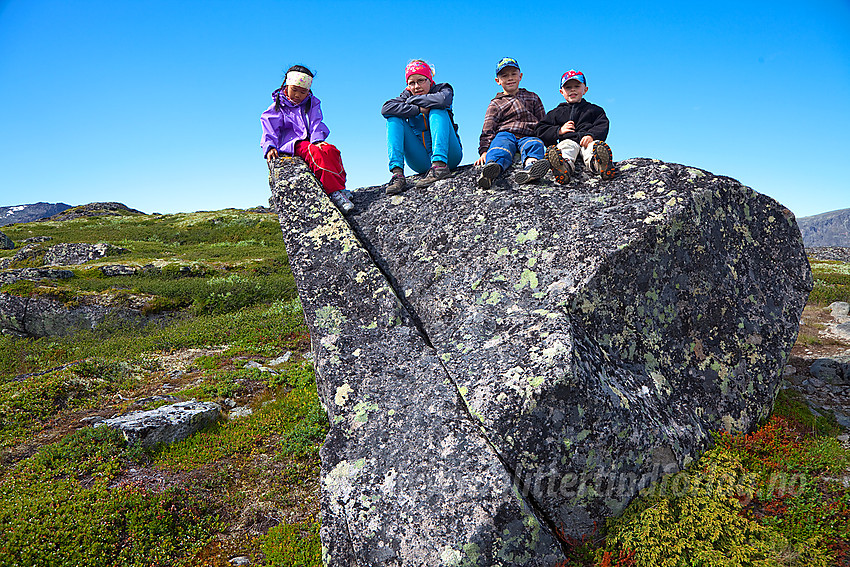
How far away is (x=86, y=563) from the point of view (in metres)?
6.10

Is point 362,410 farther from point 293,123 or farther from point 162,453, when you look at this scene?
point 293,123

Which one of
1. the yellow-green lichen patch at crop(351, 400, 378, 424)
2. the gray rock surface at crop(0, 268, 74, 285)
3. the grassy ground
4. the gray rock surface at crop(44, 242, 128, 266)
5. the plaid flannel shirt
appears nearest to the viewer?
the yellow-green lichen patch at crop(351, 400, 378, 424)

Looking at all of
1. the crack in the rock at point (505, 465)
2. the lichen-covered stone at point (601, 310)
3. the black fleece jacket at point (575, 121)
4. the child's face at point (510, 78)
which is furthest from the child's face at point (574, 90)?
the crack in the rock at point (505, 465)

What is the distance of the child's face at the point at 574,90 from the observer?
9122 mm

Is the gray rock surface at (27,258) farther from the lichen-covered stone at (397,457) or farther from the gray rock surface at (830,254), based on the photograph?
the gray rock surface at (830,254)

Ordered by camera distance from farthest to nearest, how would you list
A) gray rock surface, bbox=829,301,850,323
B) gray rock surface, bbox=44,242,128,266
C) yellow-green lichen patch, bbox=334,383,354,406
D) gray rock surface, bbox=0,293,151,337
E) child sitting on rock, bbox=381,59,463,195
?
gray rock surface, bbox=44,242,128,266 → gray rock surface, bbox=0,293,151,337 → gray rock surface, bbox=829,301,850,323 → child sitting on rock, bbox=381,59,463,195 → yellow-green lichen patch, bbox=334,383,354,406

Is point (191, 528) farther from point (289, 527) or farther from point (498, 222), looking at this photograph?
point (498, 222)

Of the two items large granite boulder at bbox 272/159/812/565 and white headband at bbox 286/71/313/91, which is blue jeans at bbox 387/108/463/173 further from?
white headband at bbox 286/71/313/91

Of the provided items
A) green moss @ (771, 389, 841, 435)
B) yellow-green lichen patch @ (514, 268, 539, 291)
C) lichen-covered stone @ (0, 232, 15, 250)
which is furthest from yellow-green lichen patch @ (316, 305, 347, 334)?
lichen-covered stone @ (0, 232, 15, 250)

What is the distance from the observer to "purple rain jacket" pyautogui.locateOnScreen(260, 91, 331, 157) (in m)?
9.63

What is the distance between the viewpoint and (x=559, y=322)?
588 cm

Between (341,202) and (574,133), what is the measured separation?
4.69 metres

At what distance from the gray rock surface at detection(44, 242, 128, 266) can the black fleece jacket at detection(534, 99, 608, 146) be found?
36.5 m

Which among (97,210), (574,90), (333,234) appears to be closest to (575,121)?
(574,90)
